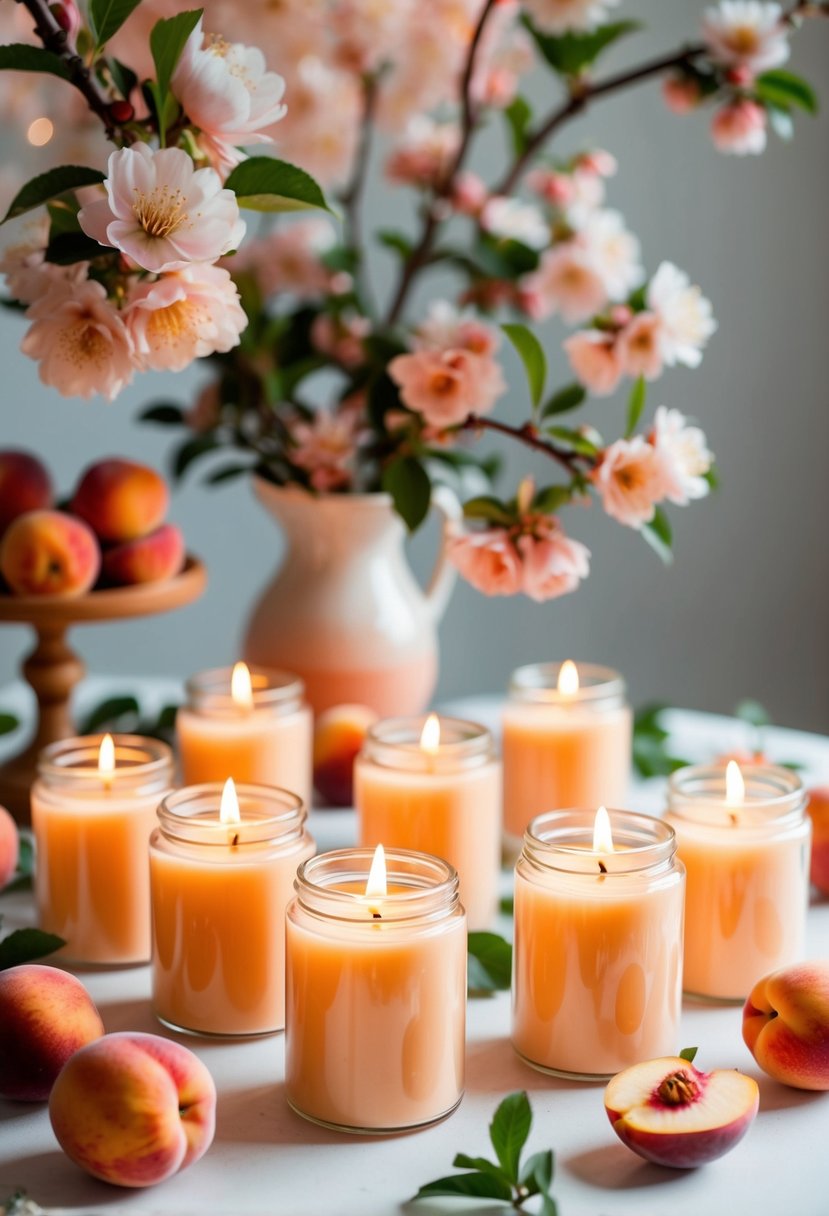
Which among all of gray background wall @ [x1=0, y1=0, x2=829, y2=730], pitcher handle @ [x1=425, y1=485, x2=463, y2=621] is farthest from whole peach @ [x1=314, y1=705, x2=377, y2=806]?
gray background wall @ [x1=0, y1=0, x2=829, y2=730]

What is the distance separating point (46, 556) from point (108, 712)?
0.86 feet

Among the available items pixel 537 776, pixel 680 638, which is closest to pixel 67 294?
pixel 537 776

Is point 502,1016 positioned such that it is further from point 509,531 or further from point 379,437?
point 379,437

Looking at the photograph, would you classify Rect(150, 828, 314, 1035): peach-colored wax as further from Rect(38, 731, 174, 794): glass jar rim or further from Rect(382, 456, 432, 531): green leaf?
Rect(382, 456, 432, 531): green leaf

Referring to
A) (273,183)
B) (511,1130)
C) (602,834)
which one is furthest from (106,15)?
(511,1130)

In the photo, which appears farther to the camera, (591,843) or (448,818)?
(448,818)

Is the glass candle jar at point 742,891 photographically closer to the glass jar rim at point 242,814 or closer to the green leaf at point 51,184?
the glass jar rim at point 242,814

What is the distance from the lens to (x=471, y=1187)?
2.58ft

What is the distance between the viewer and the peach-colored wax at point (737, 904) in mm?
1059

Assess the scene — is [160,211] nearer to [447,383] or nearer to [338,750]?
[447,383]

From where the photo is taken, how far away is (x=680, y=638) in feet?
8.86

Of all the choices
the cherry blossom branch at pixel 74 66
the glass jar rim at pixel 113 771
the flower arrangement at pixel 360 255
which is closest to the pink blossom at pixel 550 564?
the flower arrangement at pixel 360 255

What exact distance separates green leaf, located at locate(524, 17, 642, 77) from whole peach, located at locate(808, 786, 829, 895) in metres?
0.74

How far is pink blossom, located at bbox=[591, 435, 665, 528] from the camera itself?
3.76 ft
